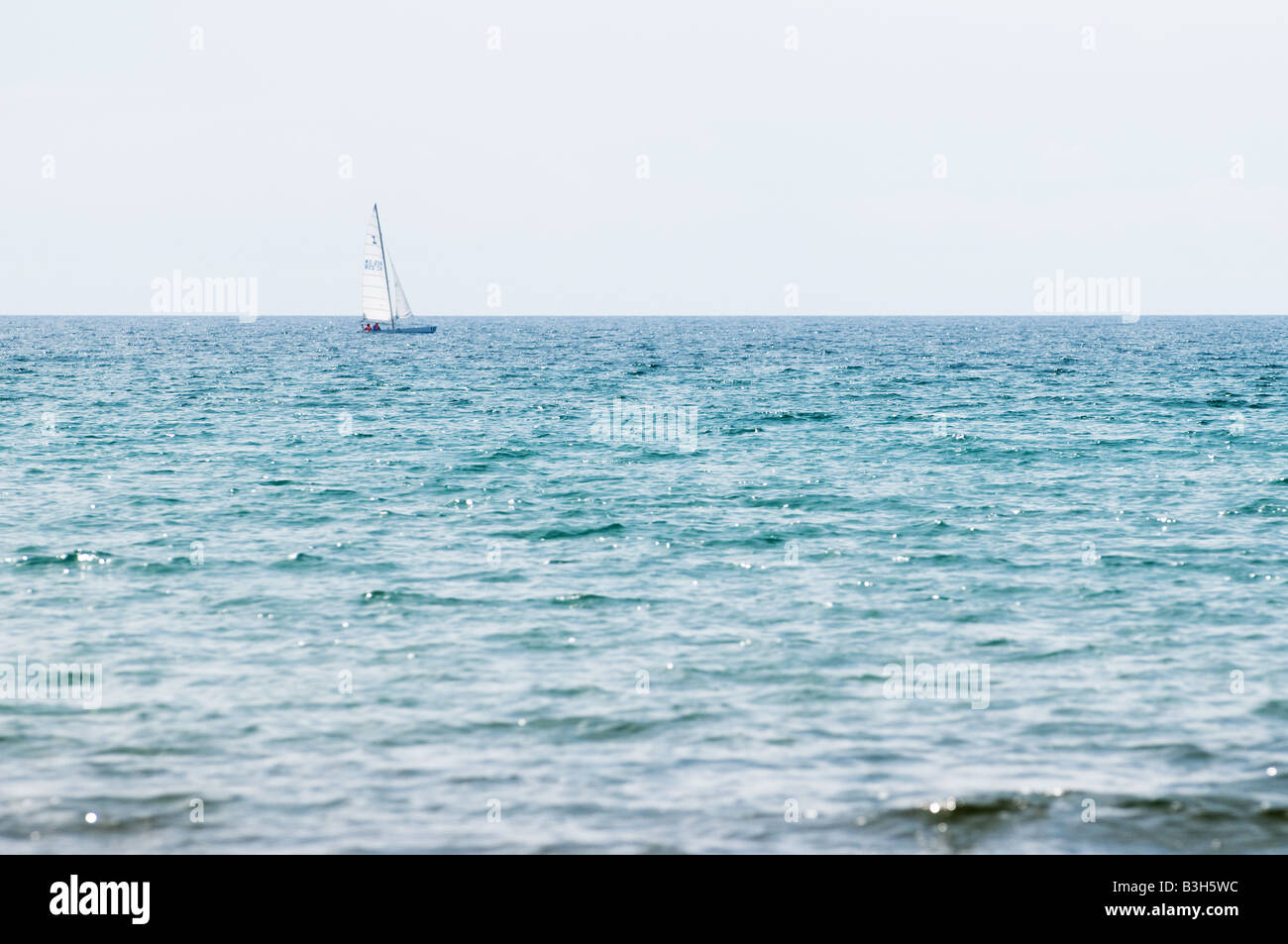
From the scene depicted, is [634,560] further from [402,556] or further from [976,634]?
[976,634]

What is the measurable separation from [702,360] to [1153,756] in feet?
345

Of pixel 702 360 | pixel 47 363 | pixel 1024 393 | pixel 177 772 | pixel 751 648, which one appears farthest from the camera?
pixel 702 360

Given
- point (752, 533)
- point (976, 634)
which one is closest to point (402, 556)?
point (752, 533)

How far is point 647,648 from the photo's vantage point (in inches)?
703

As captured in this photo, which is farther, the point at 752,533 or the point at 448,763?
the point at 752,533
